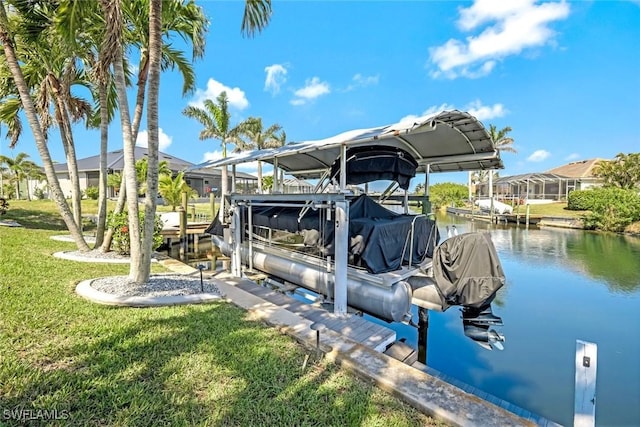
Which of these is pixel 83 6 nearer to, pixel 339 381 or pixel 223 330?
pixel 223 330

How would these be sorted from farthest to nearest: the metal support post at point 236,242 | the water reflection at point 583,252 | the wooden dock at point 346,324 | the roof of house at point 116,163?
the roof of house at point 116,163
the water reflection at point 583,252
the metal support post at point 236,242
the wooden dock at point 346,324

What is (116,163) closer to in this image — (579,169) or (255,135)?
(255,135)

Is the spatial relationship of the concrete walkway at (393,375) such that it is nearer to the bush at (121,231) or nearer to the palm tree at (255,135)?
the bush at (121,231)

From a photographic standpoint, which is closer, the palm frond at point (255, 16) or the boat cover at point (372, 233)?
the boat cover at point (372, 233)

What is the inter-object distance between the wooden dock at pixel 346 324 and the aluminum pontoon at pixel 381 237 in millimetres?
258

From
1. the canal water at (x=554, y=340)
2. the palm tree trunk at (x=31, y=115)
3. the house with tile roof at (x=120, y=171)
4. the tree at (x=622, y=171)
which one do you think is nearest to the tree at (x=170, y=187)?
the house with tile roof at (x=120, y=171)

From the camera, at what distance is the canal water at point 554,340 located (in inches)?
186

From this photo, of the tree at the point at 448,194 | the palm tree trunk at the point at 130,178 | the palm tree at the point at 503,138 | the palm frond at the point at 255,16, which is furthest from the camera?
the tree at the point at 448,194

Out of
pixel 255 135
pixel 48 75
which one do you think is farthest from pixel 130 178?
Answer: pixel 255 135

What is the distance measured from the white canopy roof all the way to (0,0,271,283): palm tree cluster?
2526 millimetres

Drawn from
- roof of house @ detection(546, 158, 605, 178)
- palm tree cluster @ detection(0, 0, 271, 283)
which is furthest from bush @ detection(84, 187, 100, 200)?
roof of house @ detection(546, 158, 605, 178)

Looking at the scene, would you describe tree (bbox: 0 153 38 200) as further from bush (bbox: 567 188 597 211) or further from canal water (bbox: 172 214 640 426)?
bush (bbox: 567 188 597 211)

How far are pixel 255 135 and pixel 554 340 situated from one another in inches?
1005

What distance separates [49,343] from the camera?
3211mm
